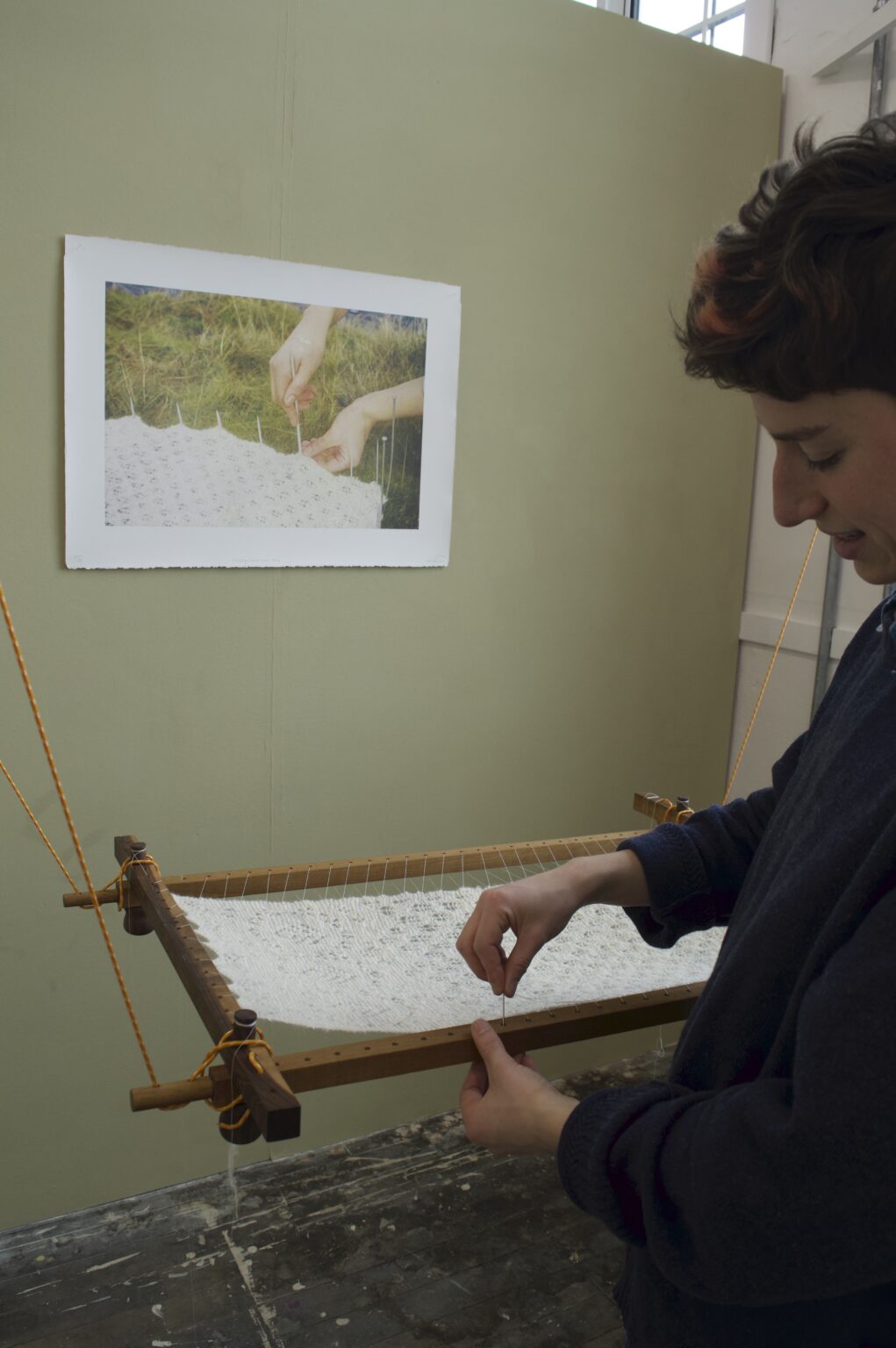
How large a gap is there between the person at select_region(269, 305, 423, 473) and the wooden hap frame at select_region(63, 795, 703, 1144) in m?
0.90

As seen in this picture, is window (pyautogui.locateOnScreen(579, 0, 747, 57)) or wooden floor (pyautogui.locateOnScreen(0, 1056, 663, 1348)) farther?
window (pyautogui.locateOnScreen(579, 0, 747, 57))

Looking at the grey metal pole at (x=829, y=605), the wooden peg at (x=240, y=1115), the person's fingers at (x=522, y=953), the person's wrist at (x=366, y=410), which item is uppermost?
the person's wrist at (x=366, y=410)

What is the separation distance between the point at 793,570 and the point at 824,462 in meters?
2.00

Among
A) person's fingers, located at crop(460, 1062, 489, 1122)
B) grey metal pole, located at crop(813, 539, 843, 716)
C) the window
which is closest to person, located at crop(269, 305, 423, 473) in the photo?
grey metal pole, located at crop(813, 539, 843, 716)

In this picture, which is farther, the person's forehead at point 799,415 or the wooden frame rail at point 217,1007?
the wooden frame rail at point 217,1007

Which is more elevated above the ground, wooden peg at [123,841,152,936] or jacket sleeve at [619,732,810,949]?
jacket sleeve at [619,732,810,949]

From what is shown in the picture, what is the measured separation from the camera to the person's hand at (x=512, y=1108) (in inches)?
32.5

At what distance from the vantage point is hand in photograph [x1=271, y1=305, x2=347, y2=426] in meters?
2.06

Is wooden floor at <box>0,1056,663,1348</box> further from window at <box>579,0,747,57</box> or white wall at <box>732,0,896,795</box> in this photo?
window at <box>579,0,747,57</box>

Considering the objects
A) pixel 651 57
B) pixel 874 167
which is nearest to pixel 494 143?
pixel 651 57

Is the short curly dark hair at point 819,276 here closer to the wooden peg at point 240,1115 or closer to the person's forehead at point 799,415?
the person's forehead at point 799,415

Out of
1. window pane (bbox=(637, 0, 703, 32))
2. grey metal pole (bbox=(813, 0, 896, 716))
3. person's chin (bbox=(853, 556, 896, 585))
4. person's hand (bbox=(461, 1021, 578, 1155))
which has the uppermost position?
window pane (bbox=(637, 0, 703, 32))

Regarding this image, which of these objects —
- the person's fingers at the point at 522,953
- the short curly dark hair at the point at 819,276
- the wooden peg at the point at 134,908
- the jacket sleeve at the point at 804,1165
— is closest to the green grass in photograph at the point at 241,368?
the wooden peg at the point at 134,908

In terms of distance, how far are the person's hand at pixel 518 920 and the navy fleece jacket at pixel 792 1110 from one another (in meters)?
0.23
